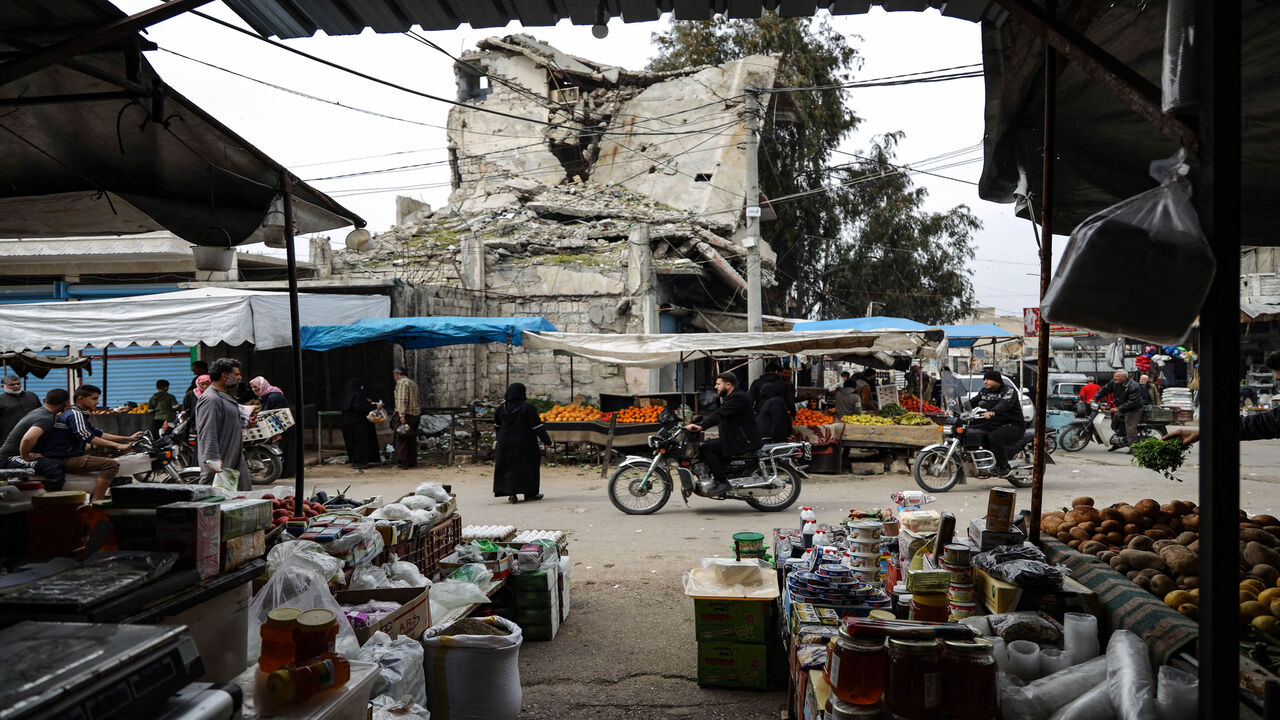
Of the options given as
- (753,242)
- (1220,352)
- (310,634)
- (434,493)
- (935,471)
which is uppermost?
(753,242)

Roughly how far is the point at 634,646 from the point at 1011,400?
308 inches

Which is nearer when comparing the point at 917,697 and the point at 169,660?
the point at 169,660

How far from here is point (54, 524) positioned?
2.57 metres

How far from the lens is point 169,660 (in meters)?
1.71

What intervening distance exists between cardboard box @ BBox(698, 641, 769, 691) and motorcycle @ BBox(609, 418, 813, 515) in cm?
481

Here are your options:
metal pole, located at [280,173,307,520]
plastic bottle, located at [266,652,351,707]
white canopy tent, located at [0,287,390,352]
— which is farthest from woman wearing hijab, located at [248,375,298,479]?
plastic bottle, located at [266,652,351,707]

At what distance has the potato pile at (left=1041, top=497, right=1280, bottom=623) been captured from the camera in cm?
318

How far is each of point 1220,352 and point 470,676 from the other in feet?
10.8

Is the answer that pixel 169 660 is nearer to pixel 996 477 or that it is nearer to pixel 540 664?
pixel 540 664

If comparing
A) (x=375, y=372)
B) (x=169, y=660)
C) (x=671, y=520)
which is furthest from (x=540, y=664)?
(x=375, y=372)

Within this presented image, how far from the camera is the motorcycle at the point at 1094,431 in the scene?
1453cm

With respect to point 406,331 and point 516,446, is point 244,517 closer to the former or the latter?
point 516,446

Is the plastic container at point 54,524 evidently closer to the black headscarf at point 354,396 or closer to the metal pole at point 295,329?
the metal pole at point 295,329

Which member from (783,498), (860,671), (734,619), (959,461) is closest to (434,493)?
(734,619)
